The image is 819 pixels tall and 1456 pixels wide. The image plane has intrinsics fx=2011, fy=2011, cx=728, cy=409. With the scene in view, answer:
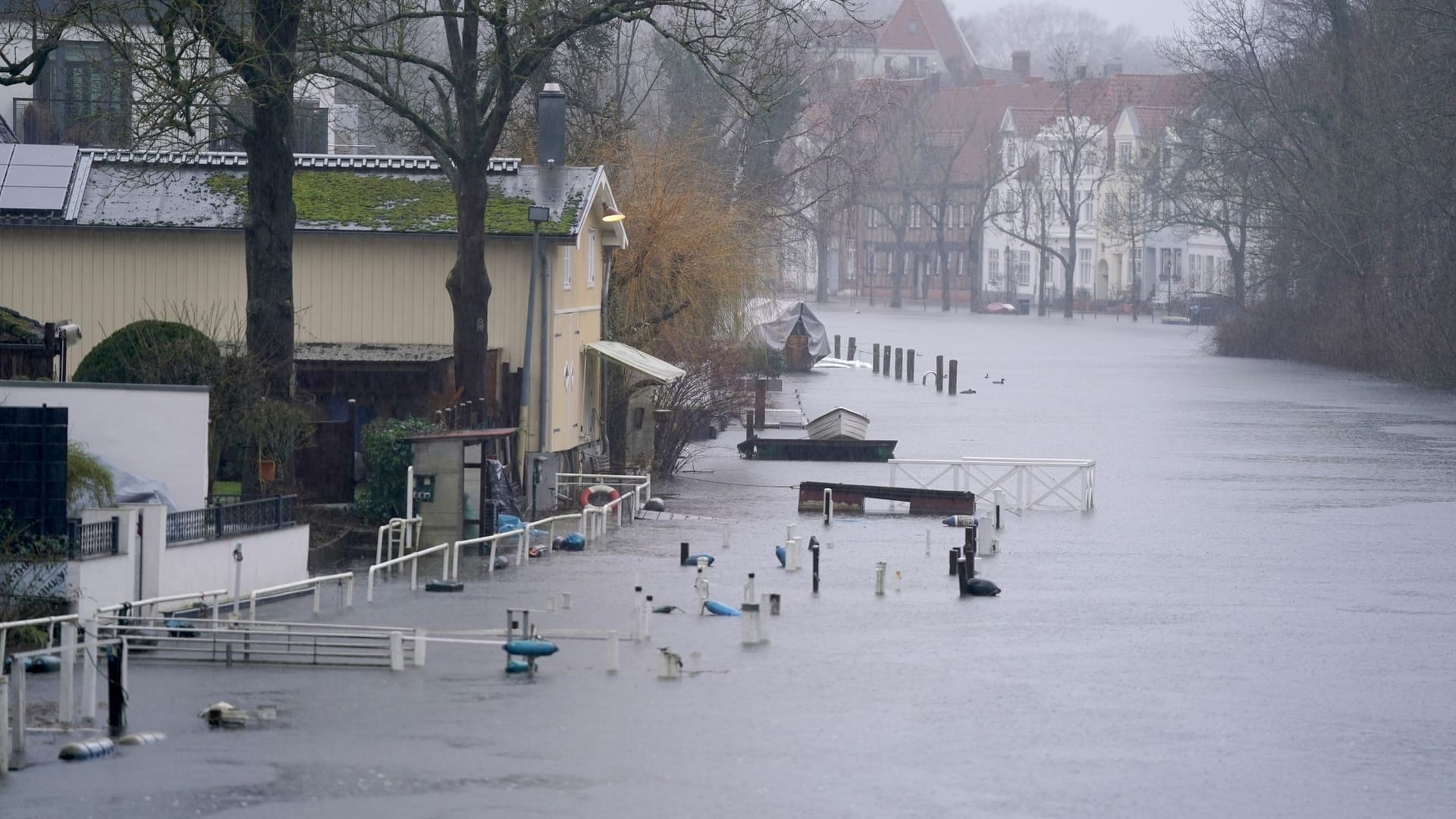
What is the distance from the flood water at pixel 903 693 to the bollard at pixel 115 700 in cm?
17

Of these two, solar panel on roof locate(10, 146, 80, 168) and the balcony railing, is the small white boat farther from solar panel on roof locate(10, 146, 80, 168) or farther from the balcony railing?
solar panel on roof locate(10, 146, 80, 168)

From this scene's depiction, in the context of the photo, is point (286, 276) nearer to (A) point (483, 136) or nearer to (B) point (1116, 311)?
(A) point (483, 136)

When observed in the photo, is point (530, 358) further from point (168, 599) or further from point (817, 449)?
point (168, 599)

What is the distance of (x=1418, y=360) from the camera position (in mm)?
61344

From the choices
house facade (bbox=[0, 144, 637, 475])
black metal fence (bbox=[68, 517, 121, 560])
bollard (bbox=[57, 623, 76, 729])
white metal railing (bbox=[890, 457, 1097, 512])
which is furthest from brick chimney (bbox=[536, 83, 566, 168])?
bollard (bbox=[57, 623, 76, 729])

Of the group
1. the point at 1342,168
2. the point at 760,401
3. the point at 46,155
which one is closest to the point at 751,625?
the point at 46,155

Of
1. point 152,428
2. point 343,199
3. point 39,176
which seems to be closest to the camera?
point 152,428

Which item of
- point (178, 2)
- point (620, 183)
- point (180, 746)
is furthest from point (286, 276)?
point (620, 183)

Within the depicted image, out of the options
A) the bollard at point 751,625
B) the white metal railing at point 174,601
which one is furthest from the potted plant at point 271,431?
the bollard at point 751,625

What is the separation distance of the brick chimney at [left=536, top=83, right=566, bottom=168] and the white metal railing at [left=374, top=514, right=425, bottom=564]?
9.40 meters

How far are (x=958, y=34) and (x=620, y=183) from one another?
450 feet

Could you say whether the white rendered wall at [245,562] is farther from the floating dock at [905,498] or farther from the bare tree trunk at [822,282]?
the bare tree trunk at [822,282]

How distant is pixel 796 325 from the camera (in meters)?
74.1

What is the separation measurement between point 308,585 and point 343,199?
470 inches
